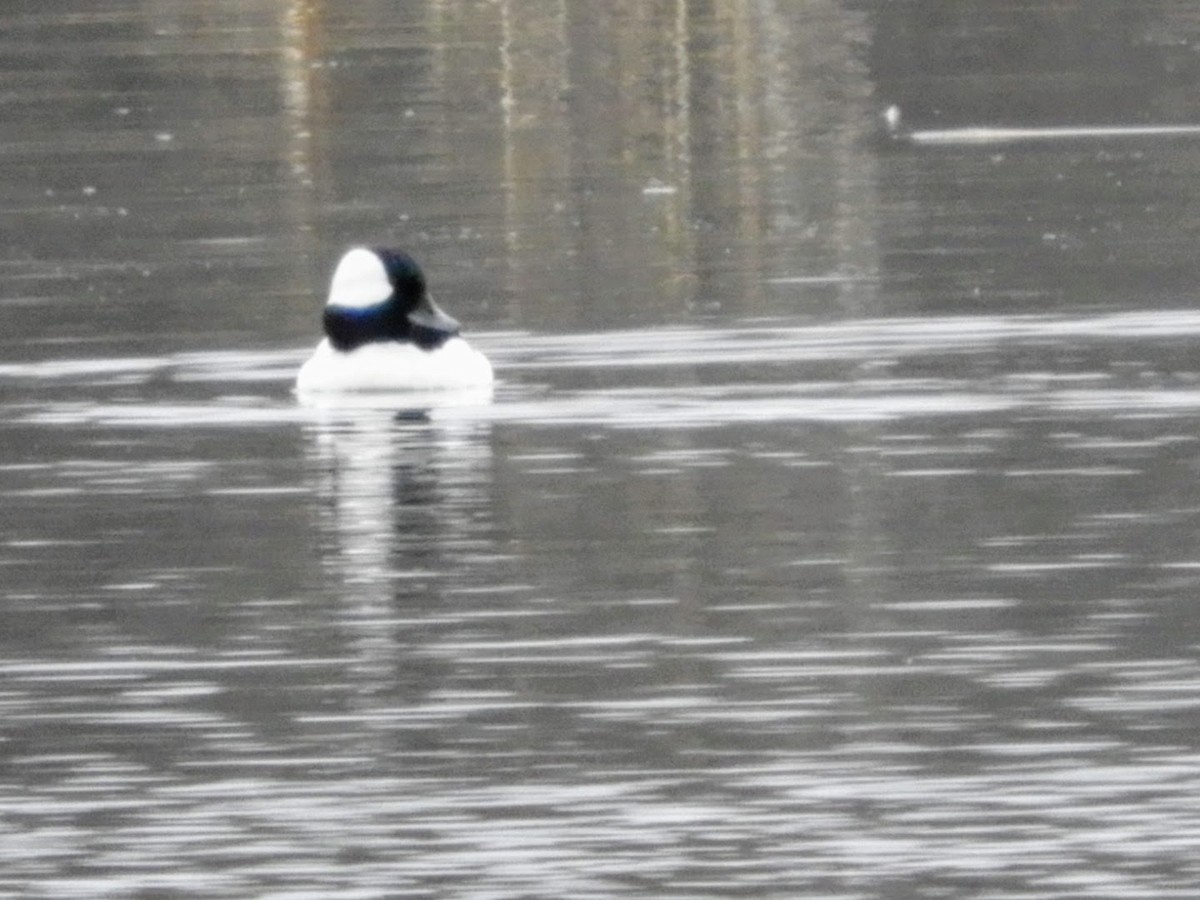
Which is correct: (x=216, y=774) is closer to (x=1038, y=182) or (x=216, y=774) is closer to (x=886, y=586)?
(x=886, y=586)

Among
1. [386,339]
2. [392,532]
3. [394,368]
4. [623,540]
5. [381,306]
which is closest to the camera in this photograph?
[623,540]

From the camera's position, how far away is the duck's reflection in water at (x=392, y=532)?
13086mm

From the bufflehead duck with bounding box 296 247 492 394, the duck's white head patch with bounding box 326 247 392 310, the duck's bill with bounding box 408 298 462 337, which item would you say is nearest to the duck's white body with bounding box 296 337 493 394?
the bufflehead duck with bounding box 296 247 492 394

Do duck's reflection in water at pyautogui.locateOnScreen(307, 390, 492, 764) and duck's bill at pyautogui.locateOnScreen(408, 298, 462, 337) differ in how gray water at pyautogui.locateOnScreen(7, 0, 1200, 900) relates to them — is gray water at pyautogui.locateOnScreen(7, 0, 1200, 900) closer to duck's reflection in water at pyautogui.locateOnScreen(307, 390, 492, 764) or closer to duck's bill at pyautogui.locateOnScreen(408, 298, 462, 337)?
duck's reflection in water at pyautogui.locateOnScreen(307, 390, 492, 764)

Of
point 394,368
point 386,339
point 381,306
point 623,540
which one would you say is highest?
point 381,306

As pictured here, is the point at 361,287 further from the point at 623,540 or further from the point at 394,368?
the point at 623,540

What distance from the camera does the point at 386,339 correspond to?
2053 centimetres

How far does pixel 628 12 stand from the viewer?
2243 inches

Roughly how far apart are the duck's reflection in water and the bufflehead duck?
113 millimetres

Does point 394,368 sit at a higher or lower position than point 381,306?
lower

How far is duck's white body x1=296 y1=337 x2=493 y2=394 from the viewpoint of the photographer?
64.6 ft

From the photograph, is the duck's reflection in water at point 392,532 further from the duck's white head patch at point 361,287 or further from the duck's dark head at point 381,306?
the duck's white head patch at point 361,287

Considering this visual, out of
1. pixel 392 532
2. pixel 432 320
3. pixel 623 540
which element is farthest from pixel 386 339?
pixel 623 540

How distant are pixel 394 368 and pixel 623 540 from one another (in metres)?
4.89
